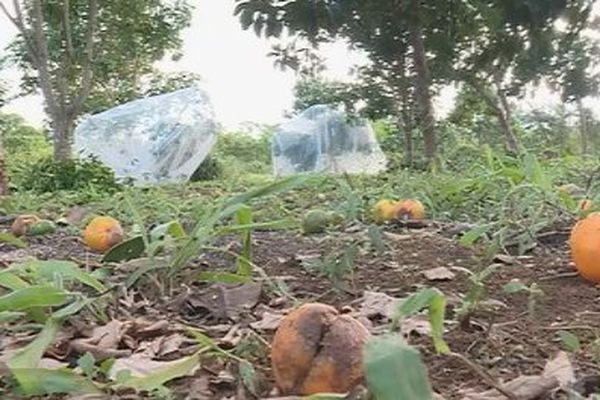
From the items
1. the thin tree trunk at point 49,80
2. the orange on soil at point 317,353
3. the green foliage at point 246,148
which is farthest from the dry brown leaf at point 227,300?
the green foliage at point 246,148

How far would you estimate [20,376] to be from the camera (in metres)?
0.82

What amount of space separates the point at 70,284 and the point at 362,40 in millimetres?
6922

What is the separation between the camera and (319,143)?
43.7ft

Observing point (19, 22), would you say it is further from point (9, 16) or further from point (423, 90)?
point (423, 90)

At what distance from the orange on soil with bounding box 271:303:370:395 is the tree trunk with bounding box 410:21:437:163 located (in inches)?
284

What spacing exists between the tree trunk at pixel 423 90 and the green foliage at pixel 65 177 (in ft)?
8.89

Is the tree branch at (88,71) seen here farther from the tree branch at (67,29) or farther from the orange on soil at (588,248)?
the orange on soil at (588,248)

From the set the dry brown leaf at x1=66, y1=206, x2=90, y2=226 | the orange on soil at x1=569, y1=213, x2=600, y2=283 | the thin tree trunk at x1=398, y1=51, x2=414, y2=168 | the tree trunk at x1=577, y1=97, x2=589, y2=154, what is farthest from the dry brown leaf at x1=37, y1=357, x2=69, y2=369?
the tree trunk at x1=577, y1=97, x2=589, y2=154

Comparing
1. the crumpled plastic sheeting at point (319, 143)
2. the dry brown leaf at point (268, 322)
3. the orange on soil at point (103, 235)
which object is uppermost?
the crumpled plastic sheeting at point (319, 143)

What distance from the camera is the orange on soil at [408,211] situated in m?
2.54

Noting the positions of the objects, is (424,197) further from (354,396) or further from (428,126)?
(428,126)

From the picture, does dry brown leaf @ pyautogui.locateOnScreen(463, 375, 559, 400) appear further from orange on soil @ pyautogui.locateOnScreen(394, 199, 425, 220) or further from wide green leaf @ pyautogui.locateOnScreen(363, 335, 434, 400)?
orange on soil @ pyautogui.locateOnScreen(394, 199, 425, 220)

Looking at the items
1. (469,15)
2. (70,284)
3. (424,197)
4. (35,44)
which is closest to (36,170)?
(35,44)

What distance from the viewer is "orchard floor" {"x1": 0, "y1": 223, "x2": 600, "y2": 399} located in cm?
93
